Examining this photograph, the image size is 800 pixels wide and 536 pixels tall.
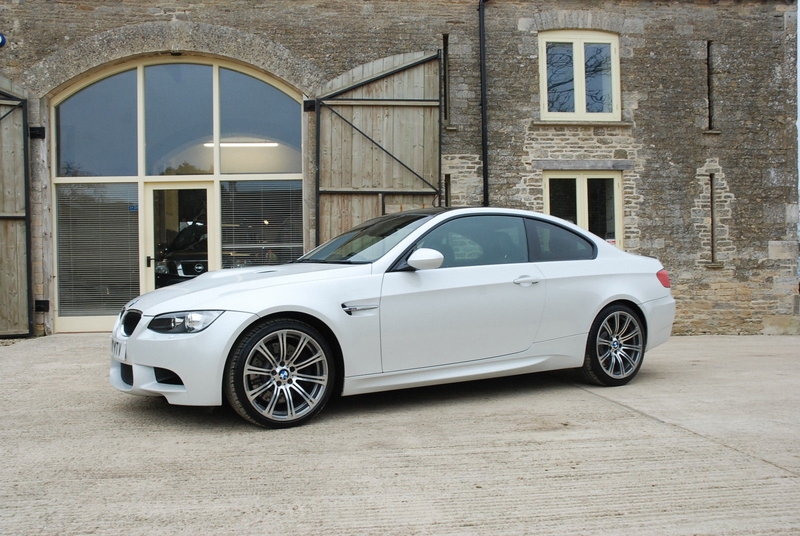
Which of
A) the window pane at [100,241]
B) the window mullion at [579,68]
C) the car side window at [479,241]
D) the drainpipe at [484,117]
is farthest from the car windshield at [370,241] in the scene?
the window mullion at [579,68]

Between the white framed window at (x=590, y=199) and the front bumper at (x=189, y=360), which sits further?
the white framed window at (x=590, y=199)

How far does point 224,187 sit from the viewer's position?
1007cm

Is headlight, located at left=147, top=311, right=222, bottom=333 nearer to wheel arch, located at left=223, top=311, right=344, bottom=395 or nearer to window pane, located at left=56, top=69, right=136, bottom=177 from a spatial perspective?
wheel arch, located at left=223, top=311, right=344, bottom=395

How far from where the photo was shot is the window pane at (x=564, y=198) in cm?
1077

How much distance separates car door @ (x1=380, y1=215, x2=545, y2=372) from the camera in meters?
4.55

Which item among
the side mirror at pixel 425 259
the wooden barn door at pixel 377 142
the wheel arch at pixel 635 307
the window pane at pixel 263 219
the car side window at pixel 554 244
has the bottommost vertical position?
the wheel arch at pixel 635 307

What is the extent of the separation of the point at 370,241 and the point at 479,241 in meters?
0.84

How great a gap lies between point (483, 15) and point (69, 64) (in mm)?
6223

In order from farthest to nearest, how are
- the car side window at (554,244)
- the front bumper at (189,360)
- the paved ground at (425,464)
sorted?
the car side window at (554,244), the front bumper at (189,360), the paved ground at (425,464)

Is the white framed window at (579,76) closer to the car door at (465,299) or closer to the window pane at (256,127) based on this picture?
the window pane at (256,127)

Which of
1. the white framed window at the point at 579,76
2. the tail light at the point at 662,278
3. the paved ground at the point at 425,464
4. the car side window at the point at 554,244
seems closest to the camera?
the paved ground at the point at 425,464

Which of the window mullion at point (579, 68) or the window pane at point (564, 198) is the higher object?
the window mullion at point (579, 68)

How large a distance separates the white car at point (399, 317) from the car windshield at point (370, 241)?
18 mm

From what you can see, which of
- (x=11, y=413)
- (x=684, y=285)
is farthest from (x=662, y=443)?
(x=684, y=285)
